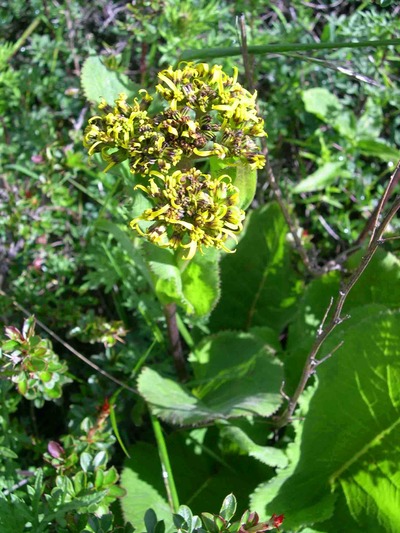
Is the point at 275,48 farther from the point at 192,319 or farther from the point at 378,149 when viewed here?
the point at 378,149

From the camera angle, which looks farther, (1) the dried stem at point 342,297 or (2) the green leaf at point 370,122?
(2) the green leaf at point 370,122

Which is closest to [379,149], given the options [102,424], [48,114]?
[48,114]

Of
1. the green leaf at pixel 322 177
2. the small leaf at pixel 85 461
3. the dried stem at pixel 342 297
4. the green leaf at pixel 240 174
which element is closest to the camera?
the dried stem at pixel 342 297

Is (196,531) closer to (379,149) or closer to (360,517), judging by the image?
(360,517)

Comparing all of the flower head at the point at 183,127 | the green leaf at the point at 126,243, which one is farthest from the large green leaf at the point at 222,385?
the flower head at the point at 183,127

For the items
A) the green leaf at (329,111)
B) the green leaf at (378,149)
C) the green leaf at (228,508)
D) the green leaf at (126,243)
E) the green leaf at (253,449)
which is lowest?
the green leaf at (253,449)

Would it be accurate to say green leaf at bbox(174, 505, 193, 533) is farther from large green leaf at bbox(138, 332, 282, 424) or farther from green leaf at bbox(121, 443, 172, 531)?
green leaf at bbox(121, 443, 172, 531)

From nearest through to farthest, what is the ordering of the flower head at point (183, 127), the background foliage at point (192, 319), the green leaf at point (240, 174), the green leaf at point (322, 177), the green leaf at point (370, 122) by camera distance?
the flower head at point (183, 127) → the green leaf at point (240, 174) → the background foliage at point (192, 319) → the green leaf at point (322, 177) → the green leaf at point (370, 122)

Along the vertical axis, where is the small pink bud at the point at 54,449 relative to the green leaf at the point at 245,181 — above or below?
below

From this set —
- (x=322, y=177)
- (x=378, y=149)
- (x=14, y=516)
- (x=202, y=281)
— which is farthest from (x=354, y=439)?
(x=378, y=149)

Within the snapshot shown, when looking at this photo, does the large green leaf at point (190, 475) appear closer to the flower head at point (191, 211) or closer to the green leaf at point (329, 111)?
the flower head at point (191, 211)
